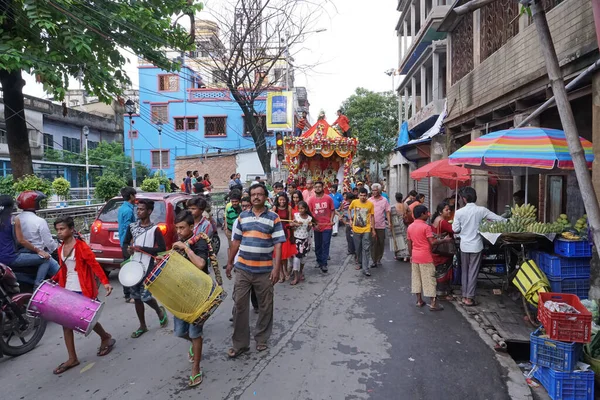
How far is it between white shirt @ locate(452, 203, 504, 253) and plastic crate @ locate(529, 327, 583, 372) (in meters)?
2.31

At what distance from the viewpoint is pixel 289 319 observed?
590cm

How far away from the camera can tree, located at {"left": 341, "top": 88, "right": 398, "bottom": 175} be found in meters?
32.9

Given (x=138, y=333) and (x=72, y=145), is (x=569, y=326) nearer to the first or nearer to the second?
(x=138, y=333)

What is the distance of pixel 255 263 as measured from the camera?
4707 mm

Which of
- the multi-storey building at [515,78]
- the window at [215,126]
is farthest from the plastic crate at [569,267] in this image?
the window at [215,126]

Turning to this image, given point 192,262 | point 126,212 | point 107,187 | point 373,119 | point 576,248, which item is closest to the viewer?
point 192,262

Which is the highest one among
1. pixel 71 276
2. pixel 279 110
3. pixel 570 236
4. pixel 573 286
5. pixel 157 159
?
pixel 279 110

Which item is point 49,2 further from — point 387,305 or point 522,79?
point 522,79

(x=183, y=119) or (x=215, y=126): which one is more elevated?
(x=183, y=119)

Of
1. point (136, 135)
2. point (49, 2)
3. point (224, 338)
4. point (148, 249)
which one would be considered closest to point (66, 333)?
point (148, 249)

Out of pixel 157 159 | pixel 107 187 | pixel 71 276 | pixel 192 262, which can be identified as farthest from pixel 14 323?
pixel 157 159

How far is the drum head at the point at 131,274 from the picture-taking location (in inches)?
186

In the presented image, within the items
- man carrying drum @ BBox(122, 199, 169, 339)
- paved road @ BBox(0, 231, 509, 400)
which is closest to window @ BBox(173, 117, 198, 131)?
paved road @ BBox(0, 231, 509, 400)

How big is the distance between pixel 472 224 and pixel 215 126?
2956cm
